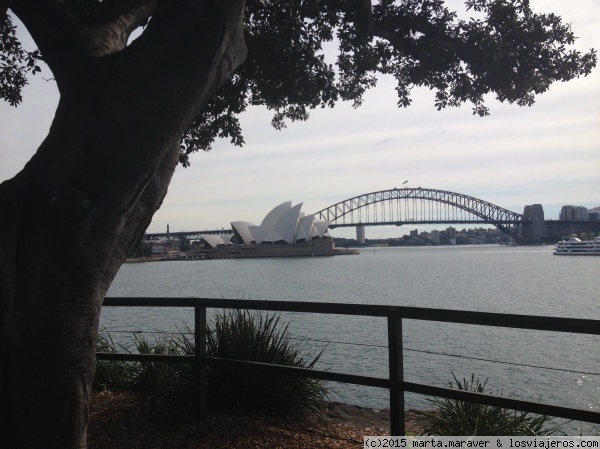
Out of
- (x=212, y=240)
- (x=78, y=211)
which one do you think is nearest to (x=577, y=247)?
(x=212, y=240)

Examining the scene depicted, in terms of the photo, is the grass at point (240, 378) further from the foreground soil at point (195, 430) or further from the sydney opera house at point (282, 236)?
the sydney opera house at point (282, 236)

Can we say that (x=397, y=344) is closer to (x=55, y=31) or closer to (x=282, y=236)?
(x=55, y=31)

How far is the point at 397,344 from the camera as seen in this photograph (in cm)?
381

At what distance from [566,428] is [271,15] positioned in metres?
6.40

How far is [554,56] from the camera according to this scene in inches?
262

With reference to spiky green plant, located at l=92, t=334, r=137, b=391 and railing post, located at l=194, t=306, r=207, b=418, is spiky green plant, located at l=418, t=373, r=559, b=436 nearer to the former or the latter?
railing post, located at l=194, t=306, r=207, b=418

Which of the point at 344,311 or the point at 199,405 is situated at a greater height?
the point at 344,311

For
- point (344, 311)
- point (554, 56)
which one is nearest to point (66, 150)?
point (344, 311)

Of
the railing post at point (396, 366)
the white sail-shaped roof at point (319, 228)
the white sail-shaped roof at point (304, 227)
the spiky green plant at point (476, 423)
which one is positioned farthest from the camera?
the white sail-shaped roof at point (319, 228)

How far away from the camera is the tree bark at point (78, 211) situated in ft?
9.30

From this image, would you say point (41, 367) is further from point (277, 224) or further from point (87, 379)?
point (277, 224)

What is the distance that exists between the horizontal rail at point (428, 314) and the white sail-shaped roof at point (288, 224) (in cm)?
9296

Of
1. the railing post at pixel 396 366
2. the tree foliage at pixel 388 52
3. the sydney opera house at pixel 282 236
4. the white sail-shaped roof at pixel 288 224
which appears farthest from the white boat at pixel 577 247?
the railing post at pixel 396 366

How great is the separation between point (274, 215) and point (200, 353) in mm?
98095
